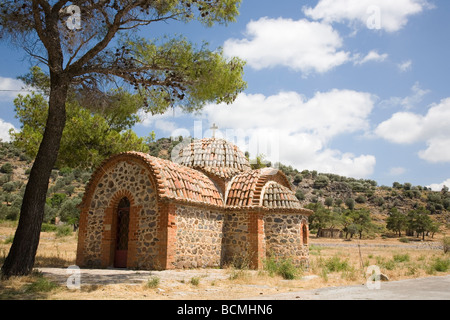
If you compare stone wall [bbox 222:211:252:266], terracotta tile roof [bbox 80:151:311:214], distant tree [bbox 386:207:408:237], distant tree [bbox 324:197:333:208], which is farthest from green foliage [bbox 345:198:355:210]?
stone wall [bbox 222:211:252:266]

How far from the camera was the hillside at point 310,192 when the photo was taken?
39.2 meters

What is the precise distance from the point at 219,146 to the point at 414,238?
37309 millimetres

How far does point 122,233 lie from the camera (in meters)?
13.9

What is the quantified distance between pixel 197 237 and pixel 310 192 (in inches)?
2015

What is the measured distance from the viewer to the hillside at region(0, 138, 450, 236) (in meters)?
39.2

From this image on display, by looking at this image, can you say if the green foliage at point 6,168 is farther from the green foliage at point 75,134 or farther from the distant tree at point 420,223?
the distant tree at point 420,223

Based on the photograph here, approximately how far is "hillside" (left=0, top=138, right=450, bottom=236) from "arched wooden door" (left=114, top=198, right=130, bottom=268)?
833 inches

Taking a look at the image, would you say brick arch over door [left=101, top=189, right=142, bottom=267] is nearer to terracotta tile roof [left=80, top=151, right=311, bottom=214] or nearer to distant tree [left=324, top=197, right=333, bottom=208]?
terracotta tile roof [left=80, top=151, right=311, bottom=214]

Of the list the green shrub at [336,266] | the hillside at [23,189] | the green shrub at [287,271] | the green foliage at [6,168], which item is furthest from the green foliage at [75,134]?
the green foliage at [6,168]

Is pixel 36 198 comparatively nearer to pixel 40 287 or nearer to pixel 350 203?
pixel 40 287

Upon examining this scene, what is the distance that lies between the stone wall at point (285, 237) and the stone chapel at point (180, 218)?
4cm

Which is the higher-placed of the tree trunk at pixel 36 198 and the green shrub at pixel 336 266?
the tree trunk at pixel 36 198
